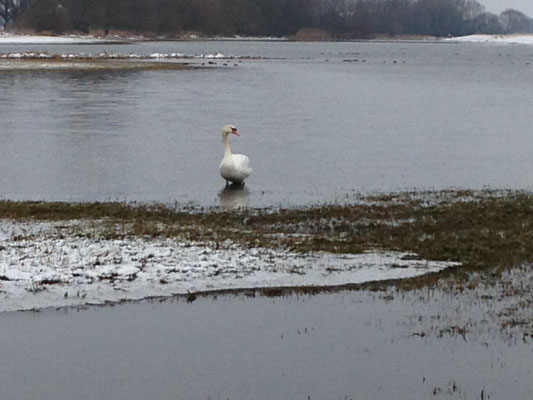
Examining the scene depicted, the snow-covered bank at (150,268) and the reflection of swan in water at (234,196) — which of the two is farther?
the reflection of swan in water at (234,196)

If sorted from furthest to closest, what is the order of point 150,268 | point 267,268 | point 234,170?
1. point 234,170
2. point 267,268
3. point 150,268

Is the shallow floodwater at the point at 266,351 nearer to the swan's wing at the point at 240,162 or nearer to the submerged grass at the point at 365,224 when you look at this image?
the submerged grass at the point at 365,224

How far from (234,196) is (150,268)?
6.95 meters

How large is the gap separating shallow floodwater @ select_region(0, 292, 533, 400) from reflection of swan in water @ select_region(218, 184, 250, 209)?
6.51 m

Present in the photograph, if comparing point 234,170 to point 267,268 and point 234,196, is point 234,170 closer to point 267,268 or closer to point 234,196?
point 234,196

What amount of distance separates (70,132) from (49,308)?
1924 cm

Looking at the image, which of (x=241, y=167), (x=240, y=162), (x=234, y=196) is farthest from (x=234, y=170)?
(x=234, y=196)

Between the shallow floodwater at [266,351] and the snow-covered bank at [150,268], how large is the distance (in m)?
0.46

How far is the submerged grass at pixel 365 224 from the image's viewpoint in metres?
14.2

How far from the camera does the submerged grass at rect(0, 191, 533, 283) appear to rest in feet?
46.8

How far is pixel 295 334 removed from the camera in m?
10.8

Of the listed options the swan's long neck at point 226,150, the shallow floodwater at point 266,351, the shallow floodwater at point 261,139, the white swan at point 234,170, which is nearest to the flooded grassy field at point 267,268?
the shallow floodwater at point 266,351

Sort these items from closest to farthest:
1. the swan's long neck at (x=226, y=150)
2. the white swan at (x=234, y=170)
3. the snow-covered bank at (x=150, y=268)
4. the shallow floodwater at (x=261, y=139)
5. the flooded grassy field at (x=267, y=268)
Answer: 1. the flooded grassy field at (x=267, y=268)
2. the snow-covered bank at (x=150, y=268)
3. the white swan at (x=234, y=170)
4. the shallow floodwater at (x=261, y=139)
5. the swan's long neck at (x=226, y=150)

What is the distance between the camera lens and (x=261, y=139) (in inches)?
1144
